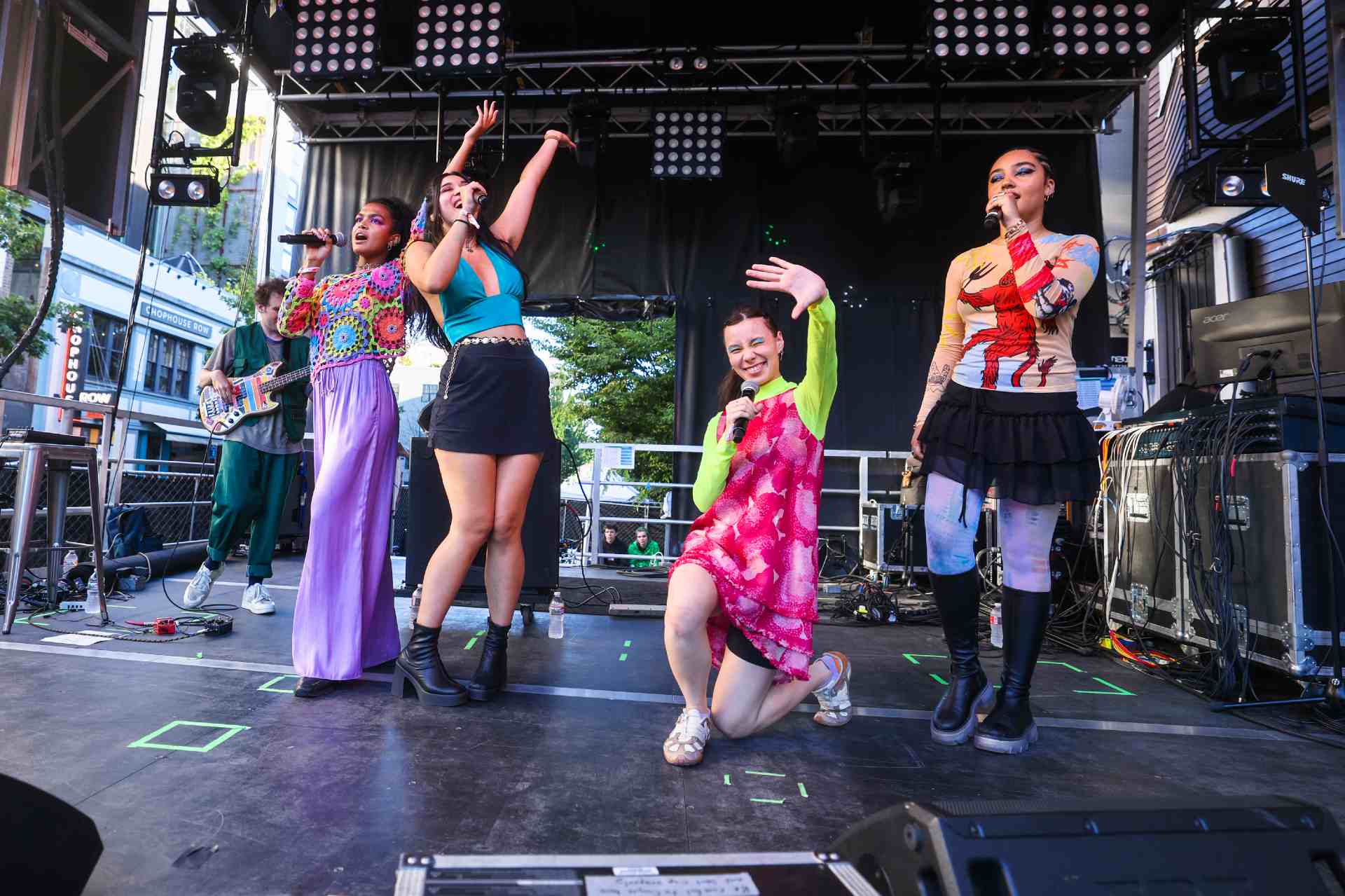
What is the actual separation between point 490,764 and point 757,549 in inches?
34.7

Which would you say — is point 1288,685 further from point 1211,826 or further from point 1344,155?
point 1211,826

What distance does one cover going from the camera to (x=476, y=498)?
87.7 inches

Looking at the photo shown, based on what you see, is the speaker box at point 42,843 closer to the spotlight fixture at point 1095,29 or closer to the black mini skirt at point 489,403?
the black mini skirt at point 489,403

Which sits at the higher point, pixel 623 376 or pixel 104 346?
pixel 104 346

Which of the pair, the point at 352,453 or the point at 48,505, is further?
the point at 48,505

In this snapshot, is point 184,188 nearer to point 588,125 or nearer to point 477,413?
point 588,125

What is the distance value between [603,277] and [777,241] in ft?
5.97

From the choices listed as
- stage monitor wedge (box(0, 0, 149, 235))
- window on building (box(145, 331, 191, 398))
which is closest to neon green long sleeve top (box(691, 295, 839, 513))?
stage monitor wedge (box(0, 0, 149, 235))

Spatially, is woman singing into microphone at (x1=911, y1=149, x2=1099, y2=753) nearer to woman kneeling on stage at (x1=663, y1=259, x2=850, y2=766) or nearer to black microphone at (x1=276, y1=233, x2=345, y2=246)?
woman kneeling on stage at (x1=663, y1=259, x2=850, y2=766)

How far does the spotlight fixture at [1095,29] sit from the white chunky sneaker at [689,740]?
557 cm

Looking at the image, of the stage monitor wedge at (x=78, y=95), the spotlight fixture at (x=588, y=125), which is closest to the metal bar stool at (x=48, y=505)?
the stage monitor wedge at (x=78, y=95)

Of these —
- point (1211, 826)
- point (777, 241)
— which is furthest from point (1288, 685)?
point (777, 241)

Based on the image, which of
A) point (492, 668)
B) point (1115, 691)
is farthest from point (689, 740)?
point (1115, 691)

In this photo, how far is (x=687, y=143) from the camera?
21.5ft
